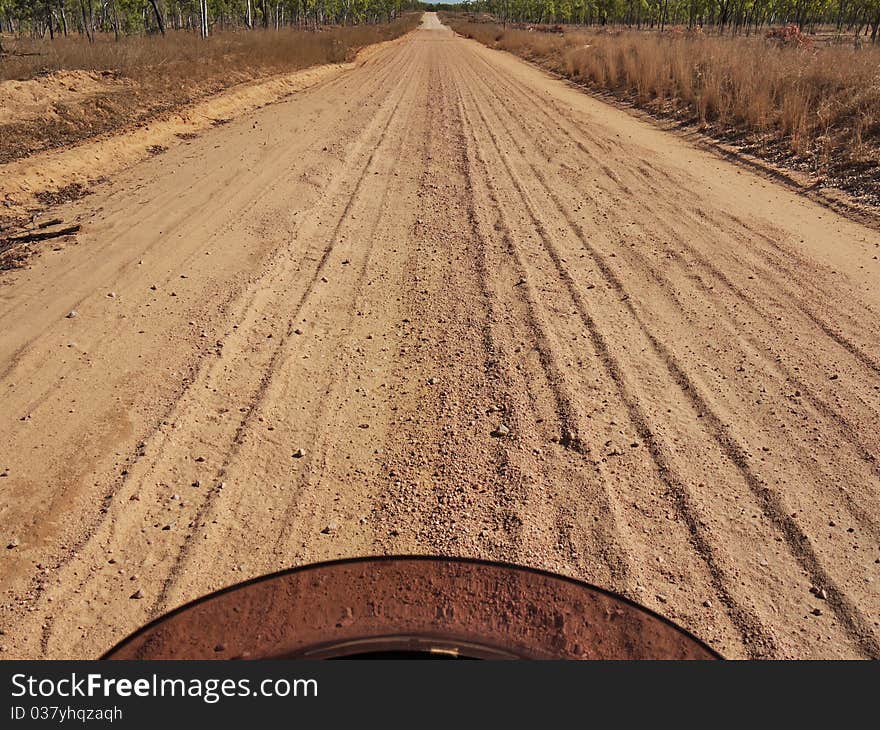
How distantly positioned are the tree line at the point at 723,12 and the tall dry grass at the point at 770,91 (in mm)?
18831

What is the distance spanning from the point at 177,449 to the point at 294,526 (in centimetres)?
110

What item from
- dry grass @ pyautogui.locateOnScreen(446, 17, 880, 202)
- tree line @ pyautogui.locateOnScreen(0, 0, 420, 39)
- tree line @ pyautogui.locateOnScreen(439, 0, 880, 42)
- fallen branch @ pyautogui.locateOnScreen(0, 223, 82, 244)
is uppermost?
tree line @ pyautogui.locateOnScreen(439, 0, 880, 42)

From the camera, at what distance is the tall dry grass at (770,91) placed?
1084cm

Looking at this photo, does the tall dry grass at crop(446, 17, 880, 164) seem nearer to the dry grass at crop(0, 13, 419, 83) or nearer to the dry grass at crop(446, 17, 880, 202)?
the dry grass at crop(446, 17, 880, 202)

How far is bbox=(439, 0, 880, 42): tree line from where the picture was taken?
5200 centimetres

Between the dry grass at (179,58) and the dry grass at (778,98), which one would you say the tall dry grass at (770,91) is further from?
the dry grass at (179,58)

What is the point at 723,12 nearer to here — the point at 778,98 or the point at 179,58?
the point at 778,98

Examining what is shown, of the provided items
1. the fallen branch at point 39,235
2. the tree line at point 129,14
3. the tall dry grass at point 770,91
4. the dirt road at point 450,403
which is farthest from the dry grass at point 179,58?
the tall dry grass at point 770,91

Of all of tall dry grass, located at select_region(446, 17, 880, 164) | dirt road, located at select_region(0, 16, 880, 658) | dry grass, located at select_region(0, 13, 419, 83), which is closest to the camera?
dirt road, located at select_region(0, 16, 880, 658)

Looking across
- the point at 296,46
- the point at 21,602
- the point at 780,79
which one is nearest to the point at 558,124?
the point at 780,79

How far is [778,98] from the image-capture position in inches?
518

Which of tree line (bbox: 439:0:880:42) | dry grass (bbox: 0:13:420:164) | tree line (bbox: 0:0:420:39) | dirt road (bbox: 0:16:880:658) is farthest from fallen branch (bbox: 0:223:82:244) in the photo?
tree line (bbox: 439:0:880:42)

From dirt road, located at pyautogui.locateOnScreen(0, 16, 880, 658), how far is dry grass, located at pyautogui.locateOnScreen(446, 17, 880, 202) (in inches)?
96.2

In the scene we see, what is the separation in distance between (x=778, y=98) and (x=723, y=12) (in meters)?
27.7
